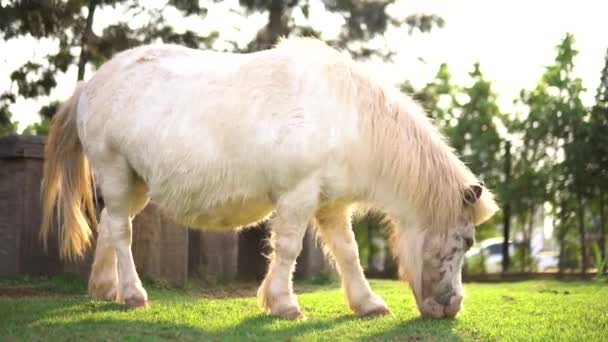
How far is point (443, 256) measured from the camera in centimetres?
564

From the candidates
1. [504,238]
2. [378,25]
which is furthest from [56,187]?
[504,238]

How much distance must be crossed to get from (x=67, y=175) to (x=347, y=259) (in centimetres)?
264

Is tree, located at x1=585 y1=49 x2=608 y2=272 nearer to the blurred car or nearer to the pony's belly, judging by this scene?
the blurred car

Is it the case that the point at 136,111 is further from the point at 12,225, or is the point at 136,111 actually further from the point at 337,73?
the point at 12,225

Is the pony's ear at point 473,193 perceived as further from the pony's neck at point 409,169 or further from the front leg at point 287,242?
the front leg at point 287,242

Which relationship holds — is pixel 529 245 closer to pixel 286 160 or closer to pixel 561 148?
pixel 561 148

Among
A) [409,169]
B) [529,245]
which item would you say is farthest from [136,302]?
[529,245]

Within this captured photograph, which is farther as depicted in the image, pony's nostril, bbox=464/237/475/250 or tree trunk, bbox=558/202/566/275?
tree trunk, bbox=558/202/566/275

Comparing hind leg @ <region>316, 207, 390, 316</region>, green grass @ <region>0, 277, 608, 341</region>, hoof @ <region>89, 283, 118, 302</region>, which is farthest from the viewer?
hoof @ <region>89, 283, 118, 302</region>

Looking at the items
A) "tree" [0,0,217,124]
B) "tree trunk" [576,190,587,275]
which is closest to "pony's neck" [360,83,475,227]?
"tree" [0,0,217,124]

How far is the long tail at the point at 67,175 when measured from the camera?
7137 millimetres

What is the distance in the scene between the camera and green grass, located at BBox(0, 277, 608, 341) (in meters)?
4.84

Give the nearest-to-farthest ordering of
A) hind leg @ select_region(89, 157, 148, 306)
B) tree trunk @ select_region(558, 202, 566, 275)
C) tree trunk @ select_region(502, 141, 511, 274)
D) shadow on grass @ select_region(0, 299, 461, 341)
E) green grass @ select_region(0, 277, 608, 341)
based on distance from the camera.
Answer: shadow on grass @ select_region(0, 299, 461, 341) < green grass @ select_region(0, 277, 608, 341) < hind leg @ select_region(89, 157, 148, 306) < tree trunk @ select_region(558, 202, 566, 275) < tree trunk @ select_region(502, 141, 511, 274)

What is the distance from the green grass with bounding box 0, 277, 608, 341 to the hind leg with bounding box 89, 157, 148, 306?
167mm
